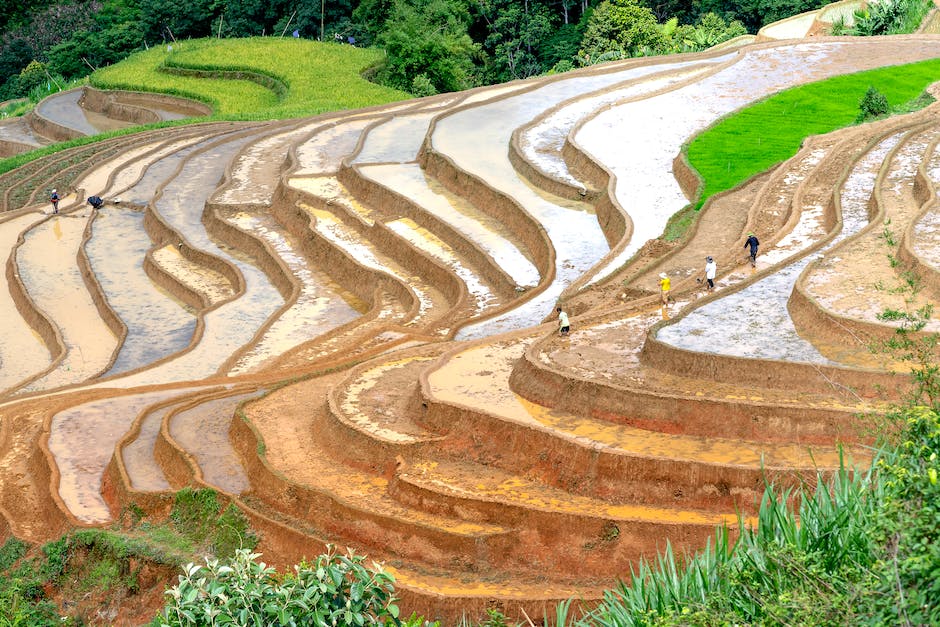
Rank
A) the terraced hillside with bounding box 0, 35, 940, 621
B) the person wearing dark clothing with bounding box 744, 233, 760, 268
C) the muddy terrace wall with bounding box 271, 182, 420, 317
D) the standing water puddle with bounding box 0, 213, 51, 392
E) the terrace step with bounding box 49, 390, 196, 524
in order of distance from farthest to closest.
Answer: the muddy terrace wall with bounding box 271, 182, 420, 317
the standing water puddle with bounding box 0, 213, 51, 392
the person wearing dark clothing with bounding box 744, 233, 760, 268
the terrace step with bounding box 49, 390, 196, 524
the terraced hillside with bounding box 0, 35, 940, 621

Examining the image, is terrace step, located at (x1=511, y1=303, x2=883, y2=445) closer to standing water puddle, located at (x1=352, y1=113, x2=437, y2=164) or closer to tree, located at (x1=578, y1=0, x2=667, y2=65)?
standing water puddle, located at (x1=352, y1=113, x2=437, y2=164)

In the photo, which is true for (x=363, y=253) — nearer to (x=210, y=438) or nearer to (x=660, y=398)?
(x=210, y=438)

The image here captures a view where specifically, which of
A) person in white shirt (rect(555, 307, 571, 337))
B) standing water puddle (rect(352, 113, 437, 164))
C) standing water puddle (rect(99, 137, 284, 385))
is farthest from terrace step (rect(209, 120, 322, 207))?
person in white shirt (rect(555, 307, 571, 337))

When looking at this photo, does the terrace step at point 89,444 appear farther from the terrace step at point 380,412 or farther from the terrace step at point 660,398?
the terrace step at point 660,398

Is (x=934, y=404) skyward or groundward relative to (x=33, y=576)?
skyward

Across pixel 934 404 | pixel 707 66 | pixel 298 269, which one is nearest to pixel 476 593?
pixel 934 404

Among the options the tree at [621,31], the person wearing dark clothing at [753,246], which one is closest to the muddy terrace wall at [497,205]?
the person wearing dark clothing at [753,246]

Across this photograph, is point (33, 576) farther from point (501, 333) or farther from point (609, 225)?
point (609, 225)
